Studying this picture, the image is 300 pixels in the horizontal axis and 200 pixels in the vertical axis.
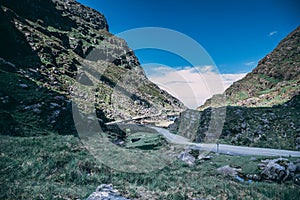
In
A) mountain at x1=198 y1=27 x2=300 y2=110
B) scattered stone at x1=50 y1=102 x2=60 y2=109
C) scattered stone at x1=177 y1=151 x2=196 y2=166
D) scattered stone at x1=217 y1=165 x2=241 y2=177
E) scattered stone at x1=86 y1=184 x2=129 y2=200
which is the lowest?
scattered stone at x1=177 y1=151 x2=196 y2=166

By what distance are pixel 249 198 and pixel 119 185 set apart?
15.5 ft

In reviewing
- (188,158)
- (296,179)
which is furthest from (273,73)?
(296,179)

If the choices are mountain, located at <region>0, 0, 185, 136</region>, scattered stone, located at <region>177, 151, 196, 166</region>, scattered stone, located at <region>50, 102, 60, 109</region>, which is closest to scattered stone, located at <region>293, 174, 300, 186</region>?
scattered stone, located at <region>177, 151, 196, 166</region>

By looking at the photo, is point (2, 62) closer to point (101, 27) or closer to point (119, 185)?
point (119, 185)

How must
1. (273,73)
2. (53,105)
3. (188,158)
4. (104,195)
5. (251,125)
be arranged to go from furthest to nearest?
1. (273,73)
2. (53,105)
3. (251,125)
4. (188,158)
5. (104,195)

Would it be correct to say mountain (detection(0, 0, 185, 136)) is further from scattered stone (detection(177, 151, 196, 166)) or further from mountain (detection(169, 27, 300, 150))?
mountain (detection(169, 27, 300, 150))

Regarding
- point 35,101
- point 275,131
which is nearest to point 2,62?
point 35,101

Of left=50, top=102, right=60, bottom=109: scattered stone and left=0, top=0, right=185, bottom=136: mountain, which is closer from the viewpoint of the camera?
left=0, top=0, right=185, bottom=136: mountain

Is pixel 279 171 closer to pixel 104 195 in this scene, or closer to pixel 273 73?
pixel 104 195

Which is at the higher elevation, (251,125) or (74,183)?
(251,125)

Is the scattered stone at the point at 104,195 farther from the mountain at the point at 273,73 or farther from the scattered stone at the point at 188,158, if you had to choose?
the mountain at the point at 273,73

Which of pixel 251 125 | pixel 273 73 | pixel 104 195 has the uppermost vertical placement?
pixel 273 73

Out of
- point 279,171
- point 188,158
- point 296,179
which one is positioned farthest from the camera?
point 188,158

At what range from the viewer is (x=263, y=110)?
81.5ft
